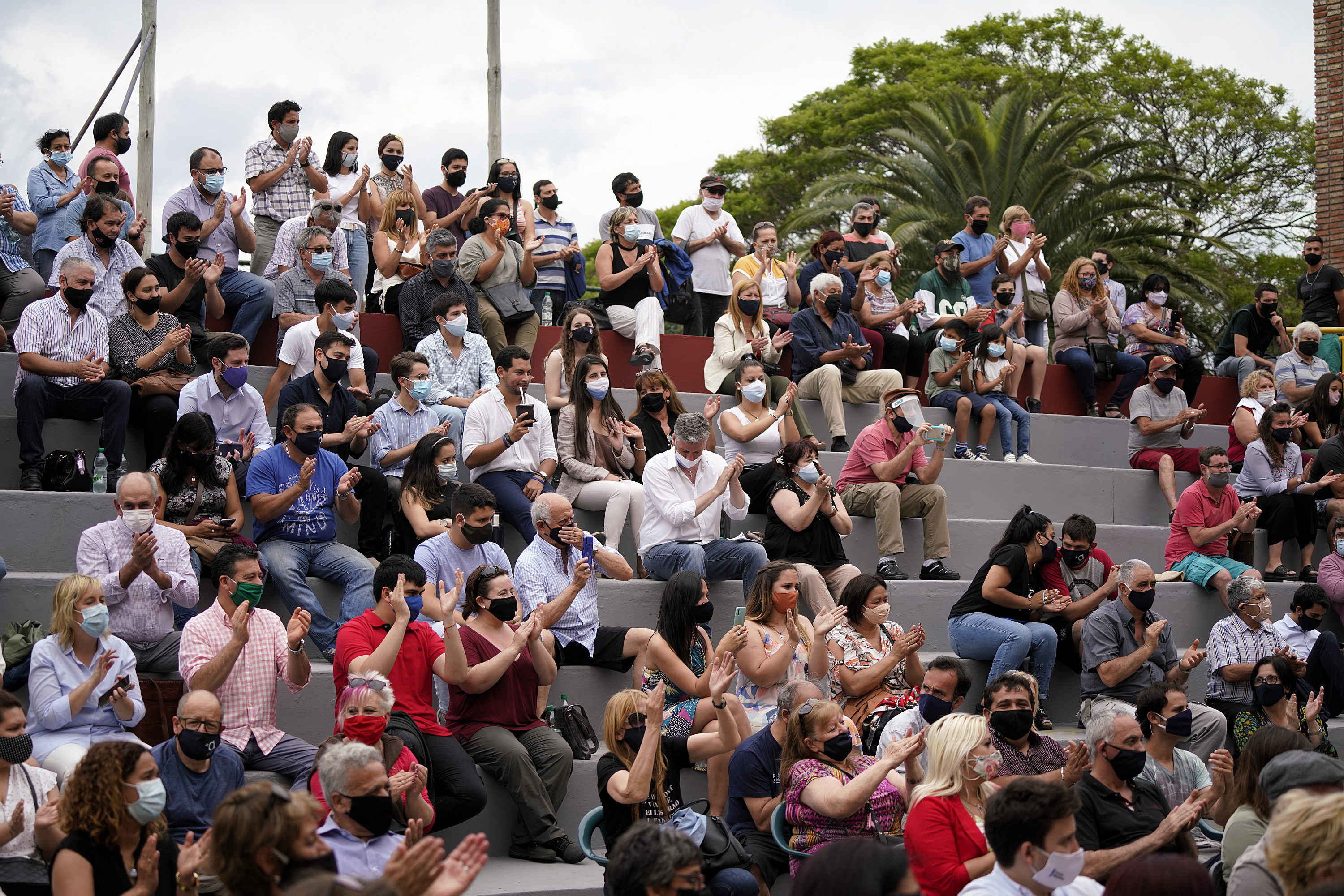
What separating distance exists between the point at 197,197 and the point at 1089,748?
7.85m

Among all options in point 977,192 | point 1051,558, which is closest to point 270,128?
point 1051,558

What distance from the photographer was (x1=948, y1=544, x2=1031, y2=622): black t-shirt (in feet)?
28.7

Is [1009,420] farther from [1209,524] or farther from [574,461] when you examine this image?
[574,461]

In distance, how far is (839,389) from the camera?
36.9 ft

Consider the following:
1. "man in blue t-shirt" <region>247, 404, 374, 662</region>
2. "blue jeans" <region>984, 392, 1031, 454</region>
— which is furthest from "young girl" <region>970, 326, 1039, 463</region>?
"man in blue t-shirt" <region>247, 404, 374, 662</region>

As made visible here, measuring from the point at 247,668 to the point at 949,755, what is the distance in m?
3.32

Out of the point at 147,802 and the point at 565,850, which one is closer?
the point at 147,802

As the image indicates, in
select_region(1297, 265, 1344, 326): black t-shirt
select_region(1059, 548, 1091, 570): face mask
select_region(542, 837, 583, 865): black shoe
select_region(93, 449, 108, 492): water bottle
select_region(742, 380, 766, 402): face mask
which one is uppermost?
select_region(1297, 265, 1344, 326): black t-shirt

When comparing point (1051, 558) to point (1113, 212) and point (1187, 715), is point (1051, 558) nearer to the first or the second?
point (1187, 715)

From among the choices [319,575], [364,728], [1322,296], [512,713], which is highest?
[1322,296]

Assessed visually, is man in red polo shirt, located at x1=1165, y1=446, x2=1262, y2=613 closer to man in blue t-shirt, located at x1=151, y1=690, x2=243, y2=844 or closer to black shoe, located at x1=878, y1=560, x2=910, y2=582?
black shoe, located at x1=878, y1=560, x2=910, y2=582

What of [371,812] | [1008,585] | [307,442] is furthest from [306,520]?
[1008,585]

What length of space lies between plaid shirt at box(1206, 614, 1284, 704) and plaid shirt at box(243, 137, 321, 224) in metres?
7.39

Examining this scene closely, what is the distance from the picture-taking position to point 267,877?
4156 millimetres
